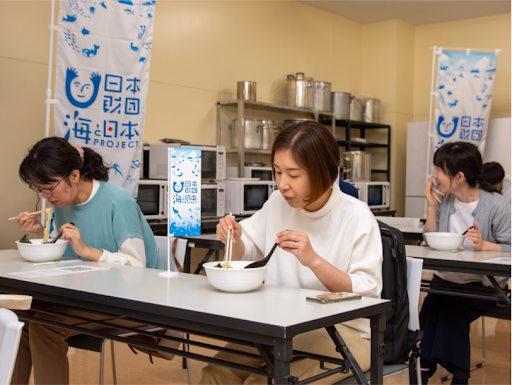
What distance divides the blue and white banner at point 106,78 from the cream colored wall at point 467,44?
4.93 m

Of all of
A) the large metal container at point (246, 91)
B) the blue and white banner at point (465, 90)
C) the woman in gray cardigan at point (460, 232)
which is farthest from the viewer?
the blue and white banner at point (465, 90)

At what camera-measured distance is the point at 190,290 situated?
5.57ft

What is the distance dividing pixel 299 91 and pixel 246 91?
0.78m

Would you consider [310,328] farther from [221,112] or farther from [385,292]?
[221,112]

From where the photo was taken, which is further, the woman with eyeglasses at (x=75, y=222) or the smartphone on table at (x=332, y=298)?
the woman with eyeglasses at (x=75, y=222)

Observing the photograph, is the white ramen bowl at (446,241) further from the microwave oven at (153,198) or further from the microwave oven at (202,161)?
the microwave oven at (153,198)

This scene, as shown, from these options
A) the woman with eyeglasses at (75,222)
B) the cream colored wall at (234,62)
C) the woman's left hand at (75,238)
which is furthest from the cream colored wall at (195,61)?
the woman's left hand at (75,238)

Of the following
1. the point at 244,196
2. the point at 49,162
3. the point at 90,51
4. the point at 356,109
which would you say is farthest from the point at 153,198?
the point at 356,109

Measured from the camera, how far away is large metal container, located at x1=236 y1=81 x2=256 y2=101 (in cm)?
571

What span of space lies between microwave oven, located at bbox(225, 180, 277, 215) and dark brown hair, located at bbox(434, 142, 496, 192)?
7.34ft

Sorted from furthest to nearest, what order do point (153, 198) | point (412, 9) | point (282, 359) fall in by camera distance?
point (412, 9)
point (153, 198)
point (282, 359)

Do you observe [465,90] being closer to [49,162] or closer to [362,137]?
[362,137]

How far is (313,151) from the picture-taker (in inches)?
→ 70.2

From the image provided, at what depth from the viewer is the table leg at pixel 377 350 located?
151cm
